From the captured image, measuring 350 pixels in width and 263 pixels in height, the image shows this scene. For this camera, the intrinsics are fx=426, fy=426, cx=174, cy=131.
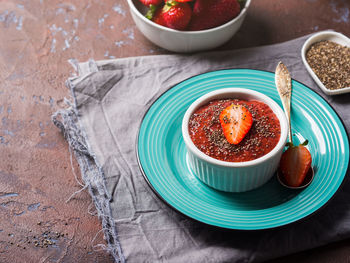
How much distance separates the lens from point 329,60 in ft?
7.23

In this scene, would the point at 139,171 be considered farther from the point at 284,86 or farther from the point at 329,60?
the point at 329,60

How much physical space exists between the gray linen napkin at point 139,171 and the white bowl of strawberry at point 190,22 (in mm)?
81

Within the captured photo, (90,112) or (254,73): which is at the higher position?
(254,73)

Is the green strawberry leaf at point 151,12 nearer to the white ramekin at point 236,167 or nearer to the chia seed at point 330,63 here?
the white ramekin at point 236,167

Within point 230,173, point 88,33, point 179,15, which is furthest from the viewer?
point 88,33

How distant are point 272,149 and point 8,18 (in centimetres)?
182

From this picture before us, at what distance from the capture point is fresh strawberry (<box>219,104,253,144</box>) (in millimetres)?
1665

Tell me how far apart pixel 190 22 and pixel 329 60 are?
75cm

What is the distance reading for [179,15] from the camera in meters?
2.13

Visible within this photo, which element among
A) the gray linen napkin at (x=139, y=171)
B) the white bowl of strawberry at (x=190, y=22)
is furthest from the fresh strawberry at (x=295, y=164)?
the white bowl of strawberry at (x=190, y=22)

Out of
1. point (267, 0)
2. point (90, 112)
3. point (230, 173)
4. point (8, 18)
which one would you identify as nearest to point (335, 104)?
point (230, 173)

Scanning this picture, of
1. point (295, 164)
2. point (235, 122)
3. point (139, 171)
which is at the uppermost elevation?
point (235, 122)

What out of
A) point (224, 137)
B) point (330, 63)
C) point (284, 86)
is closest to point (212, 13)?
point (284, 86)

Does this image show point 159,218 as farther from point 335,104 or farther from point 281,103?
point 335,104
